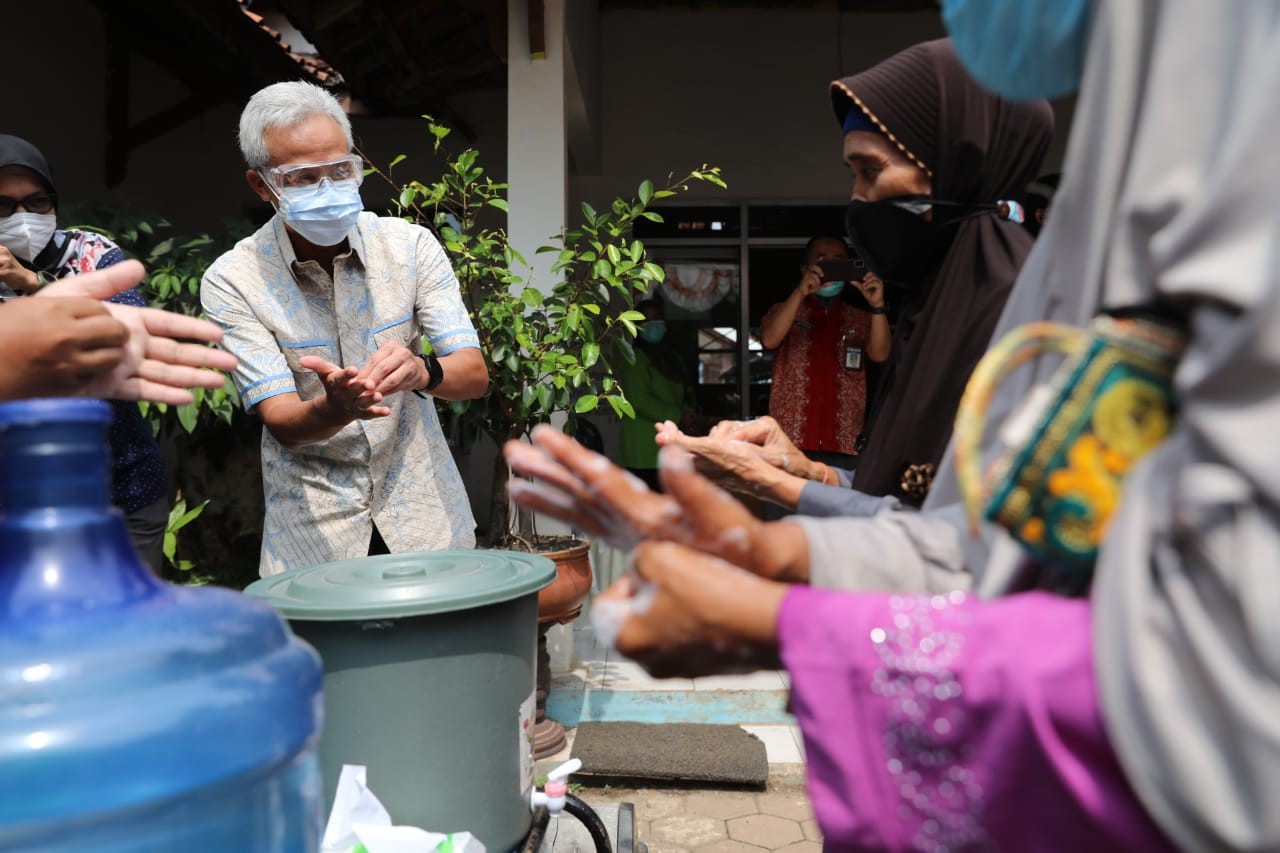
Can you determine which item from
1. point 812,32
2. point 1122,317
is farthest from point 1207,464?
point 812,32

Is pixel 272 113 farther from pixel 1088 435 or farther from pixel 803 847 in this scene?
pixel 803 847

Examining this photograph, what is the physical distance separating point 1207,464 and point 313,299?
7.09ft

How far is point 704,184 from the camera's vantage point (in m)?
6.44

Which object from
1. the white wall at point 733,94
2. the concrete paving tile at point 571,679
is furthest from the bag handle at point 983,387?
the white wall at point 733,94

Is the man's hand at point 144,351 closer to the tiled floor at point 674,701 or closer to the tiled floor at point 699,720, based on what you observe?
the tiled floor at point 699,720

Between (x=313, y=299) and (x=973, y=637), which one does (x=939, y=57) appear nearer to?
(x=973, y=637)

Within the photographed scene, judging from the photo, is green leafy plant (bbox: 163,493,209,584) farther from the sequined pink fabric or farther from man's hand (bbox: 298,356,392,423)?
the sequined pink fabric

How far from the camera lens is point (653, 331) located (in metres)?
5.77

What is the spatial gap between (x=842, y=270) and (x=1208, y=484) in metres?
3.45

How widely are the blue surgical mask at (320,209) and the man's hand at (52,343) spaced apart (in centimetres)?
119

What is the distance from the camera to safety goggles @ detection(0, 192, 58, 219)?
2.36 m

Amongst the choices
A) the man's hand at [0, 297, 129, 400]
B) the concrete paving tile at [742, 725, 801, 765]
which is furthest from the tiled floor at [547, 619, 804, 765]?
the man's hand at [0, 297, 129, 400]

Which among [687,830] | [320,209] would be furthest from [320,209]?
[687,830]

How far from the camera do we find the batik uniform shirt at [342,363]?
216cm
